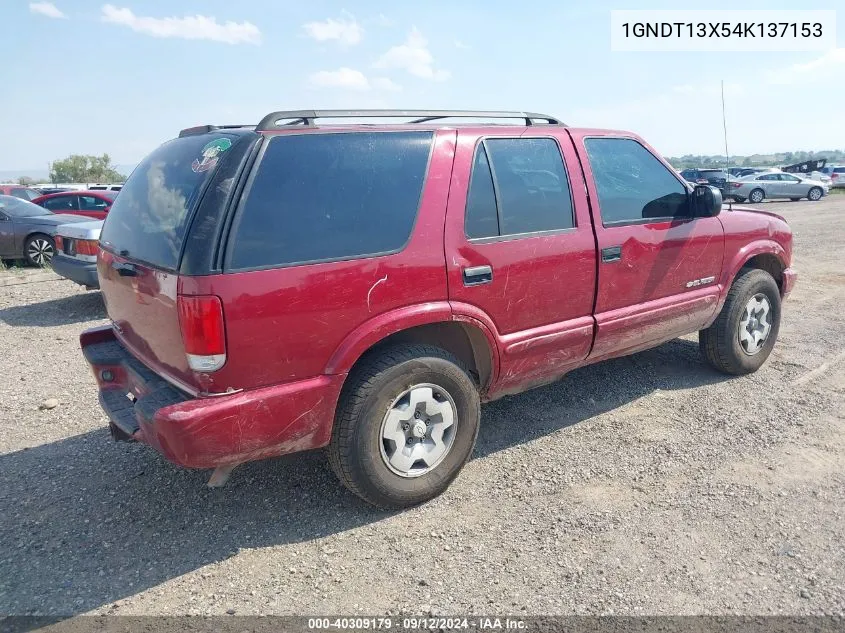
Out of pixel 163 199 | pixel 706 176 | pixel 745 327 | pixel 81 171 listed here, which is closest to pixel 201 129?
pixel 163 199

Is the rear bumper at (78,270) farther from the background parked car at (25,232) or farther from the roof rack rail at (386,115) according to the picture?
the roof rack rail at (386,115)

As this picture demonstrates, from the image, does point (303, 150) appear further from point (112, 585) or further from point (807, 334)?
point (807, 334)

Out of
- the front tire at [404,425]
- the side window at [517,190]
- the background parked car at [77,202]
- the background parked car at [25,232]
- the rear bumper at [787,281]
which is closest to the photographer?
the front tire at [404,425]

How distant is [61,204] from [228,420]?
13.4 meters

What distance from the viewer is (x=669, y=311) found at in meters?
4.35

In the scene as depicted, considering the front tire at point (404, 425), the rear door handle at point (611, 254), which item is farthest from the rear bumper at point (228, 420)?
the rear door handle at point (611, 254)

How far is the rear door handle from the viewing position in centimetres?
387

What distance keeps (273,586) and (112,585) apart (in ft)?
2.29

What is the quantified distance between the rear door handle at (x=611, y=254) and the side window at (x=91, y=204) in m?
12.9

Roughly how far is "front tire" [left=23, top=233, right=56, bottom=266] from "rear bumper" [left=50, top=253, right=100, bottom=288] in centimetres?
422

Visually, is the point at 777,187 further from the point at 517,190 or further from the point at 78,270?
the point at 517,190

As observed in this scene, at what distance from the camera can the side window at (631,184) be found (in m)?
3.99

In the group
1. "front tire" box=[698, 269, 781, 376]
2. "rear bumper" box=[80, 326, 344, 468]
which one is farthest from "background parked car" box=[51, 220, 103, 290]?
"front tire" box=[698, 269, 781, 376]

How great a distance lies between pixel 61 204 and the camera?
13805 millimetres
